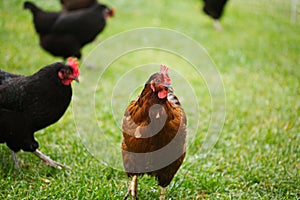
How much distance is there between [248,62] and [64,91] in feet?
18.8

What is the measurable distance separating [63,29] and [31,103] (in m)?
3.48

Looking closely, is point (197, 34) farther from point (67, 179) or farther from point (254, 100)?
point (67, 179)

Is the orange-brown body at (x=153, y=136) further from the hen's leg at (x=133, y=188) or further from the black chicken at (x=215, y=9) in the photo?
the black chicken at (x=215, y=9)

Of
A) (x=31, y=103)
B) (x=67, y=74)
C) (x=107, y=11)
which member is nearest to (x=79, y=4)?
(x=107, y=11)

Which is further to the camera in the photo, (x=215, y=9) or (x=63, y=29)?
(x=215, y=9)

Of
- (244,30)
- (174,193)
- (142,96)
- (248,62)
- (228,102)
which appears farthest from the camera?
(244,30)

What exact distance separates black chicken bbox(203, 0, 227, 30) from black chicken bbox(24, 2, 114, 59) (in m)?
4.98

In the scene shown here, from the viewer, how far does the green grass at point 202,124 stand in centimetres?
383

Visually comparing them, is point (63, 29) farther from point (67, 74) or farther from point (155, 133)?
point (155, 133)

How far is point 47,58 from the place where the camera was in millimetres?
7789

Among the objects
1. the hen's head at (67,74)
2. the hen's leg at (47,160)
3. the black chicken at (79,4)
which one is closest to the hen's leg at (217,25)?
the black chicken at (79,4)

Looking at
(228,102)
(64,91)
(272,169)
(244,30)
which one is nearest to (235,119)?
(228,102)

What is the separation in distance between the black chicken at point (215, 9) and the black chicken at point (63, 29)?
498 centimetres

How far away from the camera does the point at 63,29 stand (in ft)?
22.9
